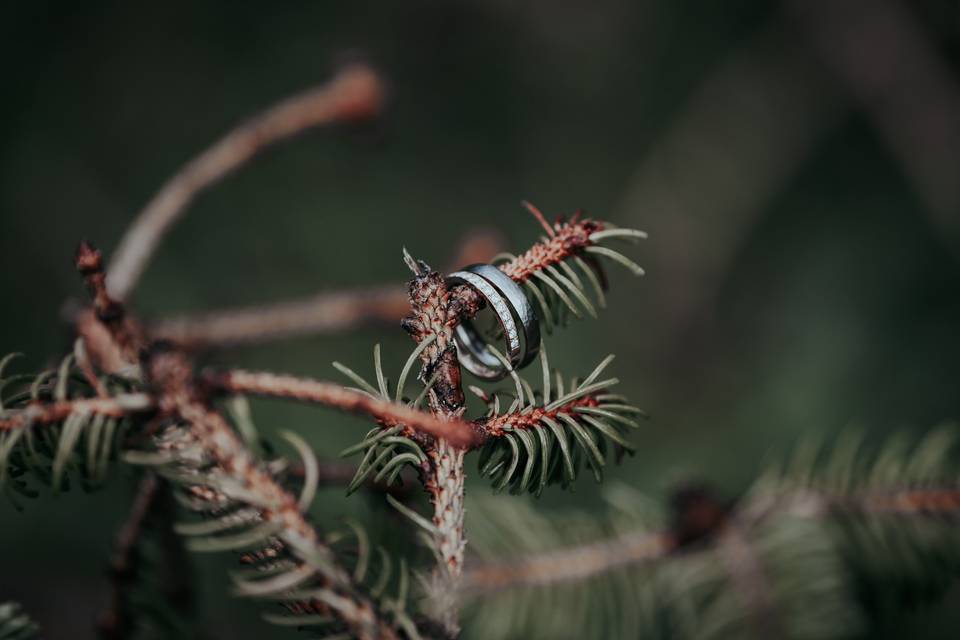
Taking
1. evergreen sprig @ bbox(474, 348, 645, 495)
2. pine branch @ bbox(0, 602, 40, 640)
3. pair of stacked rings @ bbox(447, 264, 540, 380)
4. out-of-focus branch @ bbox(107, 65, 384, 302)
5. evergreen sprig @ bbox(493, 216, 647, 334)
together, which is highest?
out-of-focus branch @ bbox(107, 65, 384, 302)

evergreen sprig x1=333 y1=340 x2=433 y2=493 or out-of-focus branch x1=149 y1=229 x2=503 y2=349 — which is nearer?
evergreen sprig x1=333 y1=340 x2=433 y2=493

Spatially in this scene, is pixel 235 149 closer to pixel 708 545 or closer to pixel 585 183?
pixel 708 545

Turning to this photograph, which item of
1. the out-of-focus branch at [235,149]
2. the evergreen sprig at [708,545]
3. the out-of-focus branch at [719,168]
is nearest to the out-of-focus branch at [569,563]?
the evergreen sprig at [708,545]

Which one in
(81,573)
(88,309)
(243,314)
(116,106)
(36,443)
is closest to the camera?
(36,443)

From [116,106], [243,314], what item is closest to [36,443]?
[243,314]

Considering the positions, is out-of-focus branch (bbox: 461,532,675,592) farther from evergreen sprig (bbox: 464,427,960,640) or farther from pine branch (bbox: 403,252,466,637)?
pine branch (bbox: 403,252,466,637)

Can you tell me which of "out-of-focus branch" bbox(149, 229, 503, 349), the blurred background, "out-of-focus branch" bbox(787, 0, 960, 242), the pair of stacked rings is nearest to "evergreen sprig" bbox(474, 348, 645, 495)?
the pair of stacked rings

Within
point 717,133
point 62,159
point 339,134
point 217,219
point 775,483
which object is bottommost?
point 775,483

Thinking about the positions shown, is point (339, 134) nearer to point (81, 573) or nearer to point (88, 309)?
point (88, 309)
